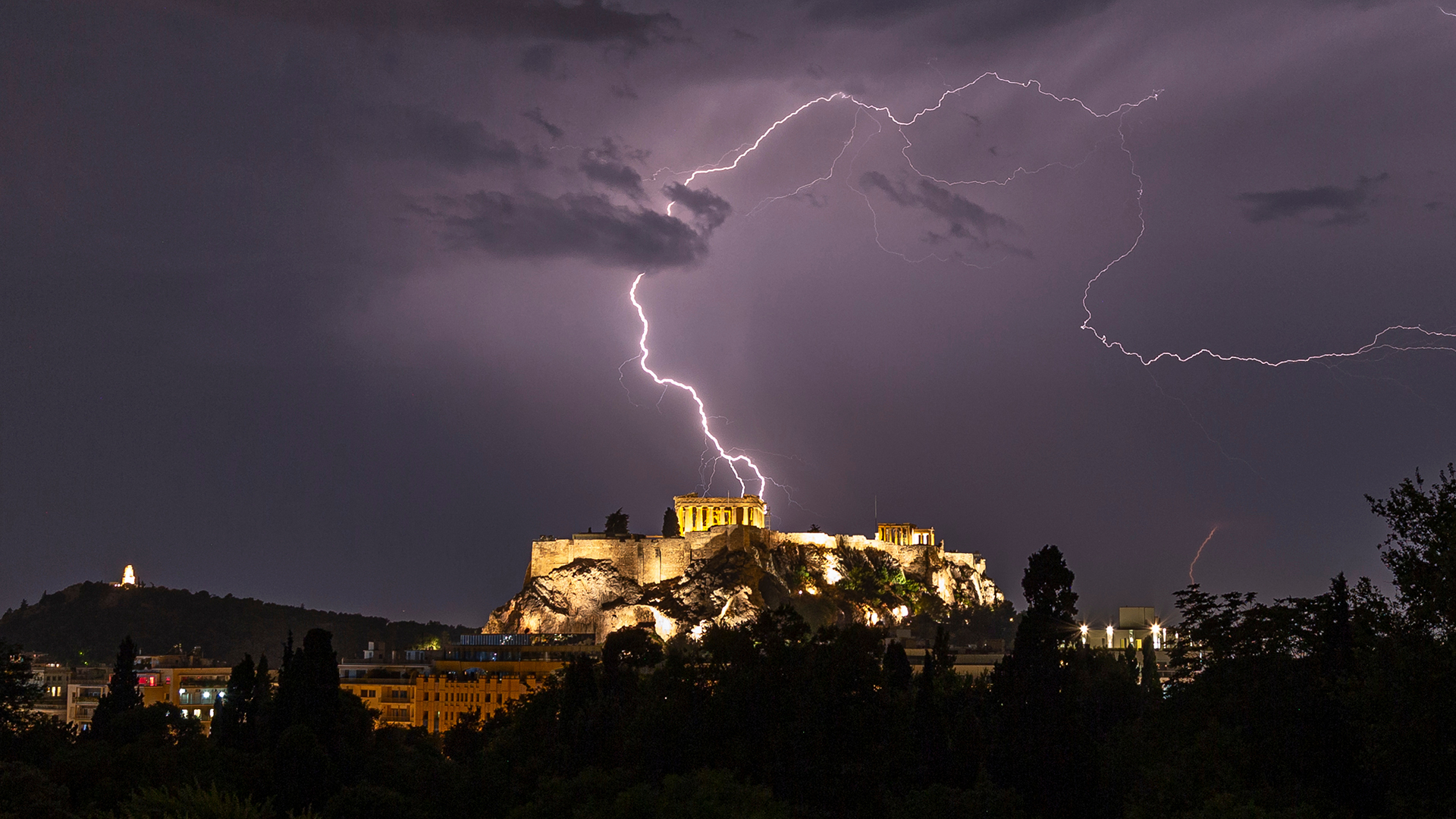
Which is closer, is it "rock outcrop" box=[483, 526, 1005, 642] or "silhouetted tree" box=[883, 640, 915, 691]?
"silhouetted tree" box=[883, 640, 915, 691]

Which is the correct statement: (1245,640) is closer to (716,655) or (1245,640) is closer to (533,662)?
(716,655)

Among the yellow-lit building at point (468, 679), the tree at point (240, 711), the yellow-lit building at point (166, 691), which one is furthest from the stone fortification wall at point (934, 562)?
the tree at point (240, 711)

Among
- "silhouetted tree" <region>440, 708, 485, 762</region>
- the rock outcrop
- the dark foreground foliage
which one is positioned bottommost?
"silhouetted tree" <region>440, 708, 485, 762</region>

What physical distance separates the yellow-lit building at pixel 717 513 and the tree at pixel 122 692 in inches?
2289

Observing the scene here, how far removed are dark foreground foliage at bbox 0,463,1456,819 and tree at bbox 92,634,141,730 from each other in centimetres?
499

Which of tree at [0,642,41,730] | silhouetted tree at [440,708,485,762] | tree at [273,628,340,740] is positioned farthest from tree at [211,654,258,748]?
silhouetted tree at [440,708,485,762]

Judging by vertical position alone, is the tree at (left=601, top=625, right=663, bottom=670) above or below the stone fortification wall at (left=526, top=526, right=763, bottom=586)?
below

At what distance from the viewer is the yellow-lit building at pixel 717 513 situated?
123 metres

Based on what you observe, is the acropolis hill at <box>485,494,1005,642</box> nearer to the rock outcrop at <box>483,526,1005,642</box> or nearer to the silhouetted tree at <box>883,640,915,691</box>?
the rock outcrop at <box>483,526,1005,642</box>

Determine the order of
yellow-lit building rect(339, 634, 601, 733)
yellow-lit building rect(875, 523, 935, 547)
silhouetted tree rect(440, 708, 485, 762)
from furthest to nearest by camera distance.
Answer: yellow-lit building rect(875, 523, 935, 547) → yellow-lit building rect(339, 634, 601, 733) → silhouetted tree rect(440, 708, 485, 762)

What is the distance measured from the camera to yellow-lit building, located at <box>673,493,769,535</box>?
12306cm

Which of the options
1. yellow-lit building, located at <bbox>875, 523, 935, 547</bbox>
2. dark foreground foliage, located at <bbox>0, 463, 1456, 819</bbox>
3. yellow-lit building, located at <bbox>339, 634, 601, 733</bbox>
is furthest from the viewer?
yellow-lit building, located at <bbox>875, 523, 935, 547</bbox>

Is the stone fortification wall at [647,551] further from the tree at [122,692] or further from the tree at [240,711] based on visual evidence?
the tree at [240,711]

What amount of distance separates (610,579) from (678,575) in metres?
5.12
